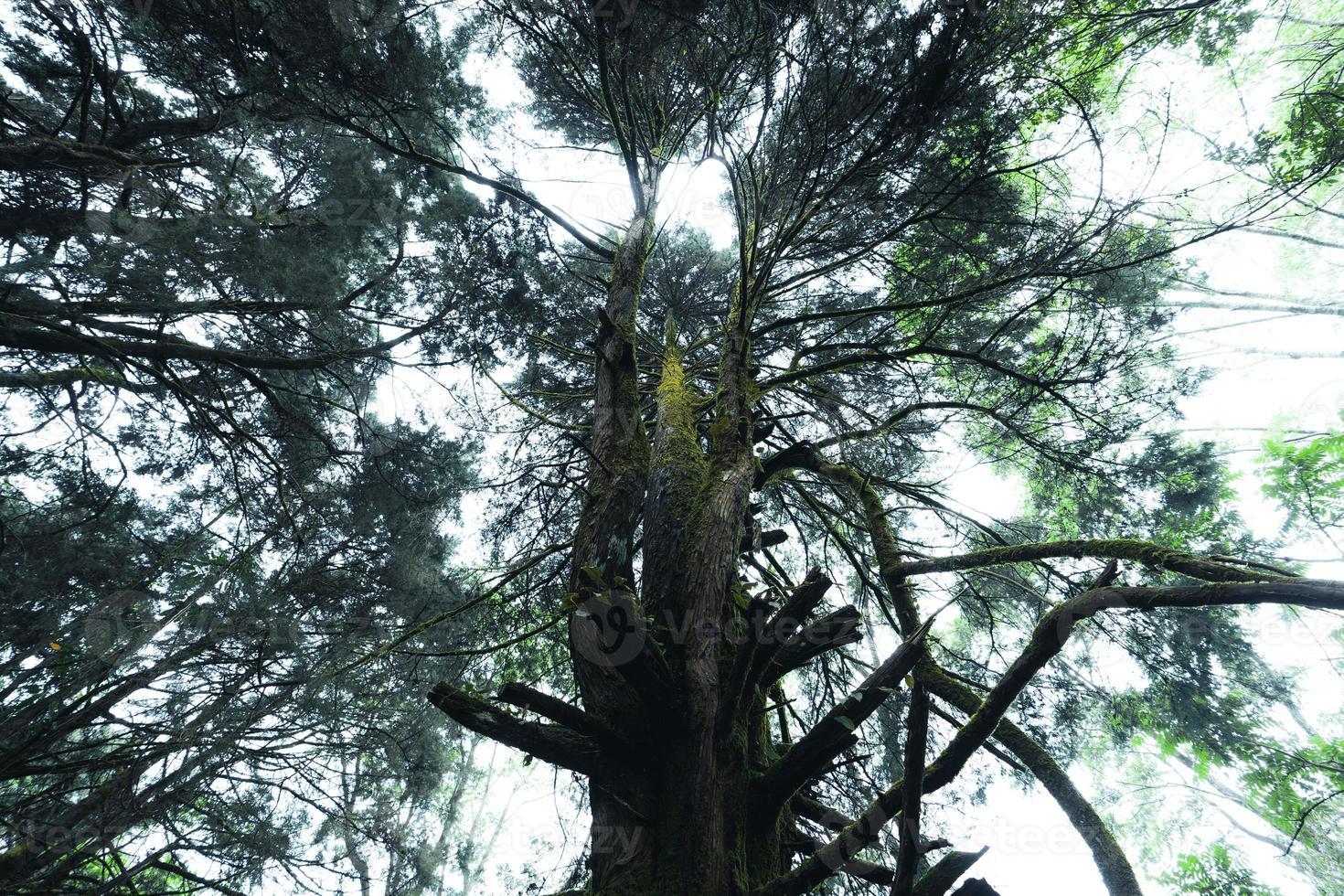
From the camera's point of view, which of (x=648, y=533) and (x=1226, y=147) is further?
(x=1226, y=147)

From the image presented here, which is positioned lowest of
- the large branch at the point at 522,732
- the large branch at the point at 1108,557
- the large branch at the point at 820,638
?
the large branch at the point at 522,732

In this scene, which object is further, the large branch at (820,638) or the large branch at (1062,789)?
the large branch at (820,638)

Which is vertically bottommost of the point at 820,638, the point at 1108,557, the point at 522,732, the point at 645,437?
the point at 522,732

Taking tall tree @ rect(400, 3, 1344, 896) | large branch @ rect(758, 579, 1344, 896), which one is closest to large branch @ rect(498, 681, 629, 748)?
tall tree @ rect(400, 3, 1344, 896)

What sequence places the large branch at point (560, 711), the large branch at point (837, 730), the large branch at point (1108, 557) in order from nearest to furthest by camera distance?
the large branch at point (837, 730), the large branch at point (1108, 557), the large branch at point (560, 711)

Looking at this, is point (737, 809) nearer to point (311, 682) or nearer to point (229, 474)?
point (311, 682)

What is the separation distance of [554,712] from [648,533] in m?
0.93

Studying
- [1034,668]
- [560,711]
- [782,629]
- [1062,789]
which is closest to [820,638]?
[782,629]

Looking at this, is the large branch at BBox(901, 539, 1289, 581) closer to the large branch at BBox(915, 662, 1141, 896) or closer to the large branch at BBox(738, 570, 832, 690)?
the large branch at BBox(915, 662, 1141, 896)

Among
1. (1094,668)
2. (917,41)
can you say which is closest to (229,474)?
(917,41)

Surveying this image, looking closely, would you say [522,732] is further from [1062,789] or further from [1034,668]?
[1062,789]

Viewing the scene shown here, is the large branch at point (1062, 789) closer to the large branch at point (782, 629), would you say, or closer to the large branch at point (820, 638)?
the large branch at point (820, 638)

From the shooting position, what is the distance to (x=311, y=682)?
4652 millimetres

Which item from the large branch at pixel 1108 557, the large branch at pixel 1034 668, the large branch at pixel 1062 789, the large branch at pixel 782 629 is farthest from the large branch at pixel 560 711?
the large branch at pixel 1108 557
